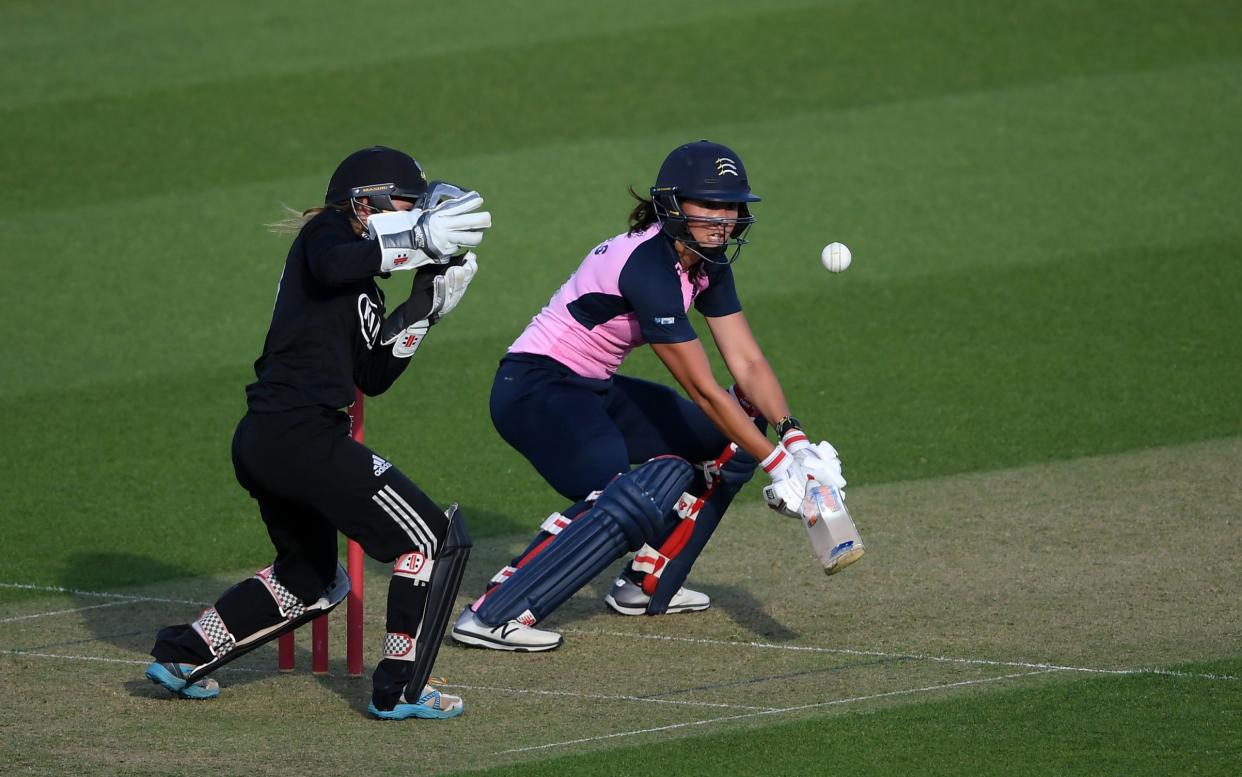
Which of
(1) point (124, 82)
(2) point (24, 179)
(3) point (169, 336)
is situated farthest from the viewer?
(1) point (124, 82)

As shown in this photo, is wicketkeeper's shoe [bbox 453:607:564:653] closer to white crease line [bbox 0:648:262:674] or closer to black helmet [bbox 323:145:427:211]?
white crease line [bbox 0:648:262:674]

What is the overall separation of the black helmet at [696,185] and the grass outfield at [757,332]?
1.51m

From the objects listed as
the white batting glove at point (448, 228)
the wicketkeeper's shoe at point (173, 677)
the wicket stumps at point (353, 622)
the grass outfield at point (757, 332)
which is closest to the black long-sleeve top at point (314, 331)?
the white batting glove at point (448, 228)

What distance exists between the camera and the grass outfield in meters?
5.31

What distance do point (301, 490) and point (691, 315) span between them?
231 inches

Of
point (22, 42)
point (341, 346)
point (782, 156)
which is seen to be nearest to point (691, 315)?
point (782, 156)

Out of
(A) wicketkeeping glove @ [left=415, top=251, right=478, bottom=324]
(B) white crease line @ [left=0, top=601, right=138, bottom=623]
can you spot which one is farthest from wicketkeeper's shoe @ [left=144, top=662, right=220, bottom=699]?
(A) wicketkeeping glove @ [left=415, top=251, right=478, bottom=324]

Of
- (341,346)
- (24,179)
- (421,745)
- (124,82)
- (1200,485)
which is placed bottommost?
(421,745)

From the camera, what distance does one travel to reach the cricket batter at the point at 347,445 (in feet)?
16.8

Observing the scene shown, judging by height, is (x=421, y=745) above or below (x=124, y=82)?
below

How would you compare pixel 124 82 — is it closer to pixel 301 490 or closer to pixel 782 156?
pixel 782 156

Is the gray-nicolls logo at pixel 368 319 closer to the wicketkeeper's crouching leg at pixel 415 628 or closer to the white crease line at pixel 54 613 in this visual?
the wicketkeeper's crouching leg at pixel 415 628

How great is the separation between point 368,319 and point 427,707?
48.9 inches

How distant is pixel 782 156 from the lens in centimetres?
1296
